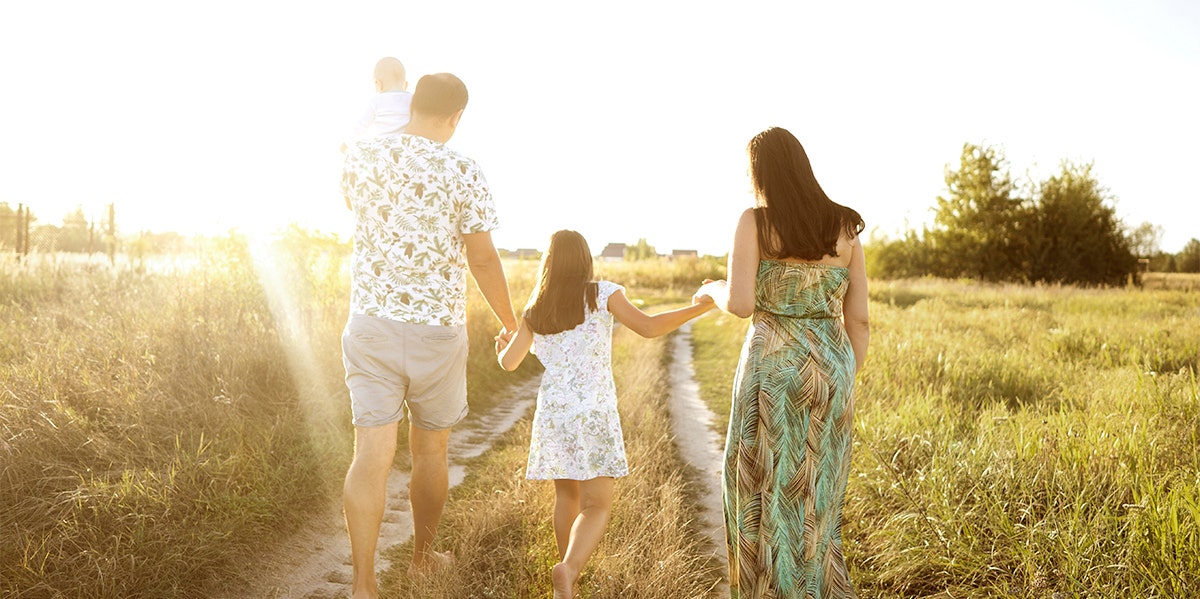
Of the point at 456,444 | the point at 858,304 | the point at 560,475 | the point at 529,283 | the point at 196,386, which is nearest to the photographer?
the point at 858,304

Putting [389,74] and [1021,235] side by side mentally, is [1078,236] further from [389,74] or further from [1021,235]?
[389,74]

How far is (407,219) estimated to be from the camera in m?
3.08

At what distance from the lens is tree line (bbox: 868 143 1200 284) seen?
3253 centimetres

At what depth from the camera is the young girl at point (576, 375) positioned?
3398mm

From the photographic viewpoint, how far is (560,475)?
11.1 ft

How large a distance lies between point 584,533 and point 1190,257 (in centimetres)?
8165

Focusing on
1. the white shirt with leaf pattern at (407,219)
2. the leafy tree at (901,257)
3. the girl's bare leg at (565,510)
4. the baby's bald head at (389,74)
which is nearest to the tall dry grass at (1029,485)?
the girl's bare leg at (565,510)

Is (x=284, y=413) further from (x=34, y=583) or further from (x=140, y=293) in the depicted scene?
(x=140, y=293)

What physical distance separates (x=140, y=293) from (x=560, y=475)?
255 inches

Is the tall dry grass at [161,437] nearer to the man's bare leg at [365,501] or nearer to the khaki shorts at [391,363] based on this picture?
the man's bare leg at [365,501]

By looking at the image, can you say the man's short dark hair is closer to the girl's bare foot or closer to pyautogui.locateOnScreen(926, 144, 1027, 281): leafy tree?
the girl's bare foot

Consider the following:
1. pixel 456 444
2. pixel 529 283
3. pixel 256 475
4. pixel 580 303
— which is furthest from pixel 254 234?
pixel 529 283

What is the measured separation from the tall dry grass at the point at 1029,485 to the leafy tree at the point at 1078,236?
2982 cm

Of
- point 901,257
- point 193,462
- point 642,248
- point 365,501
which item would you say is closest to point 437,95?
point 365,501
